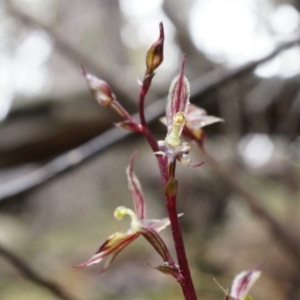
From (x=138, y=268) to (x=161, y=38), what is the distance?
1.57 m

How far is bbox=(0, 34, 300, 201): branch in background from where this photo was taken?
1.13 metres

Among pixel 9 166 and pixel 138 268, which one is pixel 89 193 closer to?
pixel 9 166

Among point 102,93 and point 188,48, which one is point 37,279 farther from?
point 188,48

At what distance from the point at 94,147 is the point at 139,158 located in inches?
75.1

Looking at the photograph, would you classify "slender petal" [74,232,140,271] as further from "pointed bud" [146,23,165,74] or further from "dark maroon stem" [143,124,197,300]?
"pointed bud" [146,23,165,74]

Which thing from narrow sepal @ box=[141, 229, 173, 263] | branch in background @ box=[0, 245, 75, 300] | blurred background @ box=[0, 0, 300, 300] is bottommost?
blurred background @ box=[0, 0, 300, 300]

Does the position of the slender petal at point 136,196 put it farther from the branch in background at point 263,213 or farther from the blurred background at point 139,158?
the branch in background at point 263,213

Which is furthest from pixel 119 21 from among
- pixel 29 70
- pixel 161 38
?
pixel 161 38

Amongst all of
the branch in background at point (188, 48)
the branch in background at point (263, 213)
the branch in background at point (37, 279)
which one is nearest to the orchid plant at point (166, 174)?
the branch in background at point (37, 279)

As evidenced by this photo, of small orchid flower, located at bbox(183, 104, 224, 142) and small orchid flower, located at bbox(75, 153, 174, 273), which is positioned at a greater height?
small orchid flower, located at bbox(183, 104, 224, 142)

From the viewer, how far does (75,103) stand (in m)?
2.37

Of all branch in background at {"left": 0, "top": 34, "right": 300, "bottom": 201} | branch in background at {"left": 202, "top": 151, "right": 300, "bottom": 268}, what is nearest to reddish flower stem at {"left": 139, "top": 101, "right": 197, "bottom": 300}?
branch in background at {"left": 0, "top": 34, "right": 300, "bottom": 201}

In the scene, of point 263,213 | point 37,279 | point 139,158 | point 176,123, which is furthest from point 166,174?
point 139,158

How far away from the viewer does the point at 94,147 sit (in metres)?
1.19
